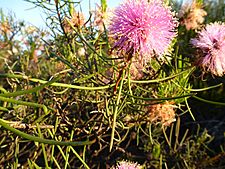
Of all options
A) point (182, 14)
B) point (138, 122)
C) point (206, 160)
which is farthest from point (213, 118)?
point (138, 122)

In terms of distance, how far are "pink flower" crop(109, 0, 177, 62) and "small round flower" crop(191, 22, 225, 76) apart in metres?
0.15

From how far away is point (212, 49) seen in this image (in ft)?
2.73

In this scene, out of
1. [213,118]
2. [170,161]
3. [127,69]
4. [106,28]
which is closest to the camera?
[127,69]

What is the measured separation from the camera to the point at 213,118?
2.55 meters

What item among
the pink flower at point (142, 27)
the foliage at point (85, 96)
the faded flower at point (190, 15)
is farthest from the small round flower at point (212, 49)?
the faded flower at point (190, 15)

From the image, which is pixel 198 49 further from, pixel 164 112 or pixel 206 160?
pixel 206 160

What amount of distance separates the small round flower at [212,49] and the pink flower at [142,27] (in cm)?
15

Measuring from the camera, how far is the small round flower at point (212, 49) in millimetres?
820

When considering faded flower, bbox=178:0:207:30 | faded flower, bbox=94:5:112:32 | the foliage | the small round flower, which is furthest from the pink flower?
faded flower, bbox=178:0:207:30

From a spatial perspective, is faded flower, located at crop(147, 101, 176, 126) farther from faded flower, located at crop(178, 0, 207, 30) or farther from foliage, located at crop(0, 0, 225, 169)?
faded flower, located at crop(178, 0, 207, 30)

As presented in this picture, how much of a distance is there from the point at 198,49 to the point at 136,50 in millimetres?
250

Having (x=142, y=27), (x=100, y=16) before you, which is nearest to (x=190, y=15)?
(x=100, y=16)

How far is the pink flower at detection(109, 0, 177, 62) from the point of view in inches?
26.0

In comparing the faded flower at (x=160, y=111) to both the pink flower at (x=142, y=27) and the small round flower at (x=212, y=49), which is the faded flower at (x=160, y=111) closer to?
the small round flower at (x=212, y=49)
